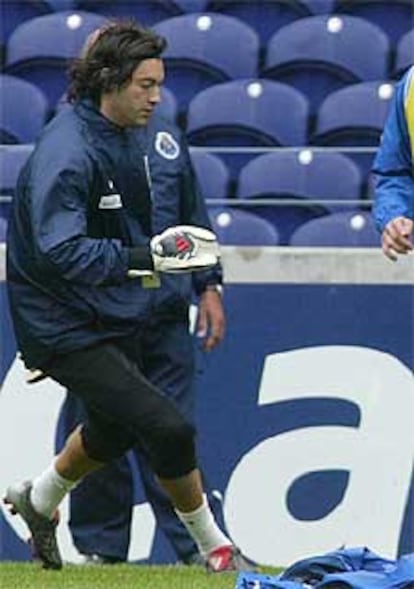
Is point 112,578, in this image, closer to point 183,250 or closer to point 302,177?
point 183,250

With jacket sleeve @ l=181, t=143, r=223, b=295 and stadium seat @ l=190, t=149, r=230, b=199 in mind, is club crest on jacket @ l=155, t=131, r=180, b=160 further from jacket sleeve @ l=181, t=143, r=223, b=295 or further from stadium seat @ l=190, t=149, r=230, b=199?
stadium seat @ l=190, t=149, r=230, b=199

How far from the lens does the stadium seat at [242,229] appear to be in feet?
30.1

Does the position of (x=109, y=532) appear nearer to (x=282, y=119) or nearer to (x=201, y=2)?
(x=282, y=119)

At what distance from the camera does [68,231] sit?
249 inches

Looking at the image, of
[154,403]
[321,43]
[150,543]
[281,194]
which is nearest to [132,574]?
[154,403]

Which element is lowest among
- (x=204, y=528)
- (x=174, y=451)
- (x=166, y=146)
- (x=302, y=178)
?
(x=204, y=528)

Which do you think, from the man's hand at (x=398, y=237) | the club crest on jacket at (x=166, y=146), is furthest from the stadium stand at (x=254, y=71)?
the man's hand at (x=398, y=237)

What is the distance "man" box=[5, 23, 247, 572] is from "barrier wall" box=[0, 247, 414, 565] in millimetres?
1364

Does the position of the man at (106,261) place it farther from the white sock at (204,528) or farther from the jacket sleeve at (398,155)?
the jacket sleeve at (398,155)

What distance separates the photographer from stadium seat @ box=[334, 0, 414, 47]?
10453mm

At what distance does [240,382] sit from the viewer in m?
8.23

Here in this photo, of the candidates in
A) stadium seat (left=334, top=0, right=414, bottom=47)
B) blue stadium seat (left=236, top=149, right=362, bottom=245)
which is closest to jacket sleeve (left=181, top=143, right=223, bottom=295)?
blue stadium seat (left=236, top=149, right=362, bottom=245)

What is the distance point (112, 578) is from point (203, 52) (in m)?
4.33

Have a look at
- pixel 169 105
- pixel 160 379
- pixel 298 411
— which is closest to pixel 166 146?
pixel 160 379
